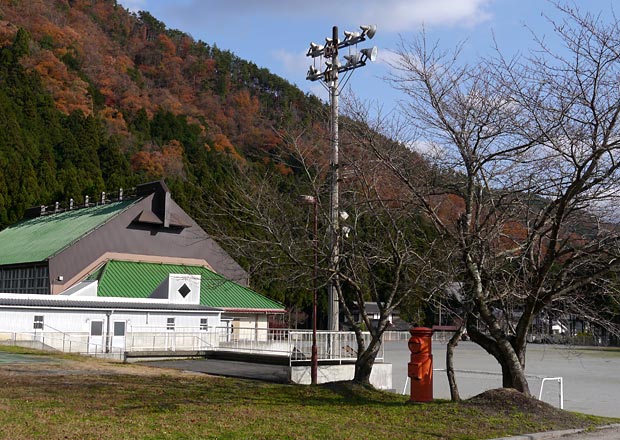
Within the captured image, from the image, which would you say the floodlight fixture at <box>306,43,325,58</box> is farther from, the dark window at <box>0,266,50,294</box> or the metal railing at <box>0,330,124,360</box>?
the dark window at <box>0,266,50,294</box>

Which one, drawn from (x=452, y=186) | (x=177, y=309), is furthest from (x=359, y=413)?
(x=177, y=309)

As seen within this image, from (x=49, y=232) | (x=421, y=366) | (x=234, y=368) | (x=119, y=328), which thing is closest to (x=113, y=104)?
(x=49, y=232)

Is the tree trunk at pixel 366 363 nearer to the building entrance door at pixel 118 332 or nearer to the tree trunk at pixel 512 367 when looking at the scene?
the tree trunk at pixel 512 367

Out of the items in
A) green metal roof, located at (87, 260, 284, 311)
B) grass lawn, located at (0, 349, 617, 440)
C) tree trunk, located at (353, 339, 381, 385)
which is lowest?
grass lawn, located at (0, 349, 617, 440)

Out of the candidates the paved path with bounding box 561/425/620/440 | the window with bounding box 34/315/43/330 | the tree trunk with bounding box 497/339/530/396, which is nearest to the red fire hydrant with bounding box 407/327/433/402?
the tree trunk with bounding box 497/339/530/396

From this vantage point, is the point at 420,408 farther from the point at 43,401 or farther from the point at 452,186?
the point at 43,401

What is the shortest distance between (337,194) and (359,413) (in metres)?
5.58

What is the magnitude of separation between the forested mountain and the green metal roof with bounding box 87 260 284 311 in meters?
6.50

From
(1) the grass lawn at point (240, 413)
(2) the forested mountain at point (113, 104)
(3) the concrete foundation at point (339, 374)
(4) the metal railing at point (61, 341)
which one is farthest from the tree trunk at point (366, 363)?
(4) the metal railing at point (61, 341)

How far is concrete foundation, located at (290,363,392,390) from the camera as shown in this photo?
1986 cm

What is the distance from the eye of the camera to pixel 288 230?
1670cm

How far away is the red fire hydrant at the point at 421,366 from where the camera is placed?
14.4 m

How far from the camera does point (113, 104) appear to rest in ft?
363

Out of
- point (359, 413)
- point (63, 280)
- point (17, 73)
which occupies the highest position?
point (17, 73)
